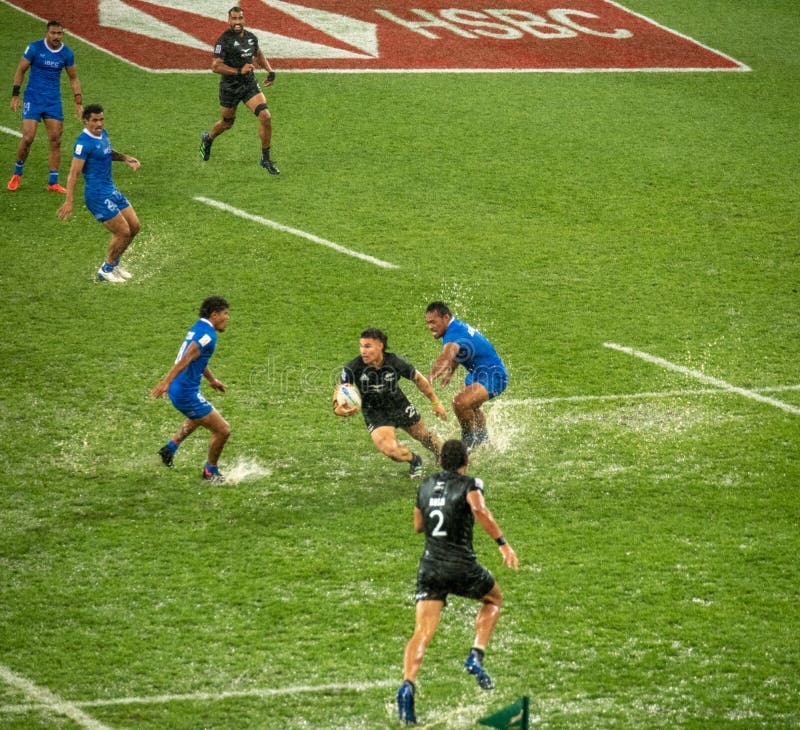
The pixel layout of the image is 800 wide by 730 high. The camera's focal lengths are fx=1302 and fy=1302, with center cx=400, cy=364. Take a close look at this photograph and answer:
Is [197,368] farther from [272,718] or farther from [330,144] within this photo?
[330,144]

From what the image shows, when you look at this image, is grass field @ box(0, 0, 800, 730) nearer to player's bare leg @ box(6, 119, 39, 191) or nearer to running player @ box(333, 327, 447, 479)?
player's bare leg @ box(6, 119, 39, 191)

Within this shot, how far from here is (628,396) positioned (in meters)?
15.4

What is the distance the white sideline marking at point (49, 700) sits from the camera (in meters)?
9.45

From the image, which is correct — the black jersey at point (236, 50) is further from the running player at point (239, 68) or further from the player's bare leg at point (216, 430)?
the player's bare leg at point (216, 430)

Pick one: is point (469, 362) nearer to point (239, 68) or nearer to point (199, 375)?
point (199, 375)

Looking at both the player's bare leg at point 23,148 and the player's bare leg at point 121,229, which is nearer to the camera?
the player's bare leg at point 121,229

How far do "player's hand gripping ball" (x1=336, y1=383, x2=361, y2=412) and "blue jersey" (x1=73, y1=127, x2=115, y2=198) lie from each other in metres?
6.26

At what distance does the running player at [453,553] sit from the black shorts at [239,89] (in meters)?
12.9

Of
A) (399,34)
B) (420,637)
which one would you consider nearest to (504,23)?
(399,34)

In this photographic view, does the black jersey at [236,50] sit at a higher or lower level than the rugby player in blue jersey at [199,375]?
higher

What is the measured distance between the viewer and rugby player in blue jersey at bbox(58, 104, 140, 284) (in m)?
17.2

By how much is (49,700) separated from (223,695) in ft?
4.23

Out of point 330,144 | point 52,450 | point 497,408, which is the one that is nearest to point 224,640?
point 52,450

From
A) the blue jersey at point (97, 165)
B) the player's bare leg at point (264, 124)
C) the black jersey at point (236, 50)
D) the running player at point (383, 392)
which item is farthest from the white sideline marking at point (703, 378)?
the black jersey at point (236, 50)
